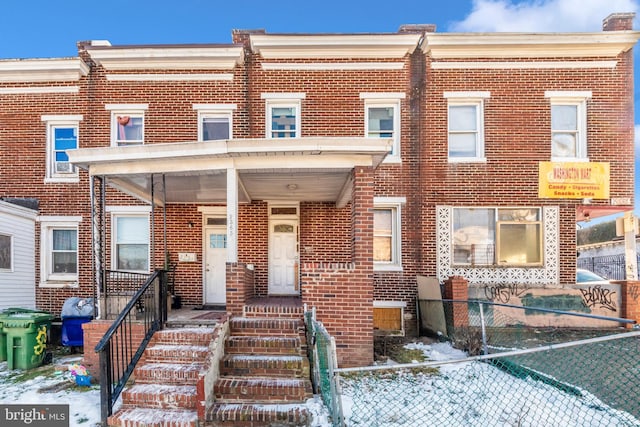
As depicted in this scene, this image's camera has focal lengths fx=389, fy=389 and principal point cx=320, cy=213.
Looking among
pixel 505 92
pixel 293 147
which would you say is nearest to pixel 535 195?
pixel 505 92

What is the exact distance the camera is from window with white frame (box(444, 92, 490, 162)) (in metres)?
9.96

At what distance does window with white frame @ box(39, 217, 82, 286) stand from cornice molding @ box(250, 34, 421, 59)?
654 cm

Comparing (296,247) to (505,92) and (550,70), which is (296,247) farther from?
(550,70)

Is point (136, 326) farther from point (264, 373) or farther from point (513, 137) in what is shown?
point (513, 137)

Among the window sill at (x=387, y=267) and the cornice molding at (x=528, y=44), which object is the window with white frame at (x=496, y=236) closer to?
the window sill at (x=387, y=267)

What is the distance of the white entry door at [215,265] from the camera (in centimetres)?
972

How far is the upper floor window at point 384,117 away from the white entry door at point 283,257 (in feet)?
10.1

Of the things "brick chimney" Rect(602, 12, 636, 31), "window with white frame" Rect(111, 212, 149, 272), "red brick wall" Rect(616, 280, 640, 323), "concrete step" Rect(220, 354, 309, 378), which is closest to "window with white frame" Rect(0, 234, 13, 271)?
"window with white frame" Rect(111, 212, 149, 272)

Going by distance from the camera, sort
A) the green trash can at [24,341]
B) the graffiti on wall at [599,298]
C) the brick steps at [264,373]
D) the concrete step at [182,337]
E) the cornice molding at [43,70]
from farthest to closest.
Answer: the cornice molding at [43,70] → the graffiti on wall at [599,298] → the green trash can at [24,341] → the concrete step at [182,337] → the brick steps at [264,373]

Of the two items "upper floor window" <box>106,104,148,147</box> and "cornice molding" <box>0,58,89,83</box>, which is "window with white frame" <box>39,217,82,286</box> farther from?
"cornice molding" <box>0,58,89,83</box>

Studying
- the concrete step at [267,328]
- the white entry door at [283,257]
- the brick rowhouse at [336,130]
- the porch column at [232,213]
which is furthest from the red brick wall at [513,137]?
the porch column at [232,213]

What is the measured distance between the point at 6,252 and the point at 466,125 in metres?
11.6

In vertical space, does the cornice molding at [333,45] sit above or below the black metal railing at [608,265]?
above

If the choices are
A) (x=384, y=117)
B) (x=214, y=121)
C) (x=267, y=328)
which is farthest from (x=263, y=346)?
(x=384, y=117)
